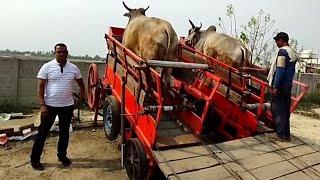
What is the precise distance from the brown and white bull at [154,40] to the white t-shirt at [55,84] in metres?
1.42

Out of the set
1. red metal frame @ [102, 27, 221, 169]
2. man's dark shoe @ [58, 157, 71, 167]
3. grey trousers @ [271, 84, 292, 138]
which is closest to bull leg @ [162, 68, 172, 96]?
red metal frame @ [102, 27, 221, 169]

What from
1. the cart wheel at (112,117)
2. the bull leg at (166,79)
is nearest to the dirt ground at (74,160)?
the cart wheel at (112,117)

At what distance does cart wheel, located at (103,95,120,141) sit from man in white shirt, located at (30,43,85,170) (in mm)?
634

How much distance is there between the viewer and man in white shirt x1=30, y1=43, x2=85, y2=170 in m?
5.14

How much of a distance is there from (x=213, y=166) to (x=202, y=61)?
3.34 m

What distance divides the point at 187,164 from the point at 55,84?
2340 millimetres

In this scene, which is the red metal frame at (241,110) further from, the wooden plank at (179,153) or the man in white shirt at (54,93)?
the man in white shirt at (54,93)

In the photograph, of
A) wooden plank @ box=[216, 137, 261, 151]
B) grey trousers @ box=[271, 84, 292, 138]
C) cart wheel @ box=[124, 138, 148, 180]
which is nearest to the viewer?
cart wheel @ box=[124, 138, 148, 180]

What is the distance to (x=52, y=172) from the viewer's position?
5.18 meters

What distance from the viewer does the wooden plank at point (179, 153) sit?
4121 millimetres

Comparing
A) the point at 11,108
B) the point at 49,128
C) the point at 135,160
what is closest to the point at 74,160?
the point at 49,128

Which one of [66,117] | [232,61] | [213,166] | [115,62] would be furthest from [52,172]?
[232,61]

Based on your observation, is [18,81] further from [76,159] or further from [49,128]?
[49,128]

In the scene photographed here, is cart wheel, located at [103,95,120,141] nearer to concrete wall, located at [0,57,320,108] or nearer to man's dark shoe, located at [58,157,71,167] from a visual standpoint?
man's dark shoe, located at [58,157,71,167]
